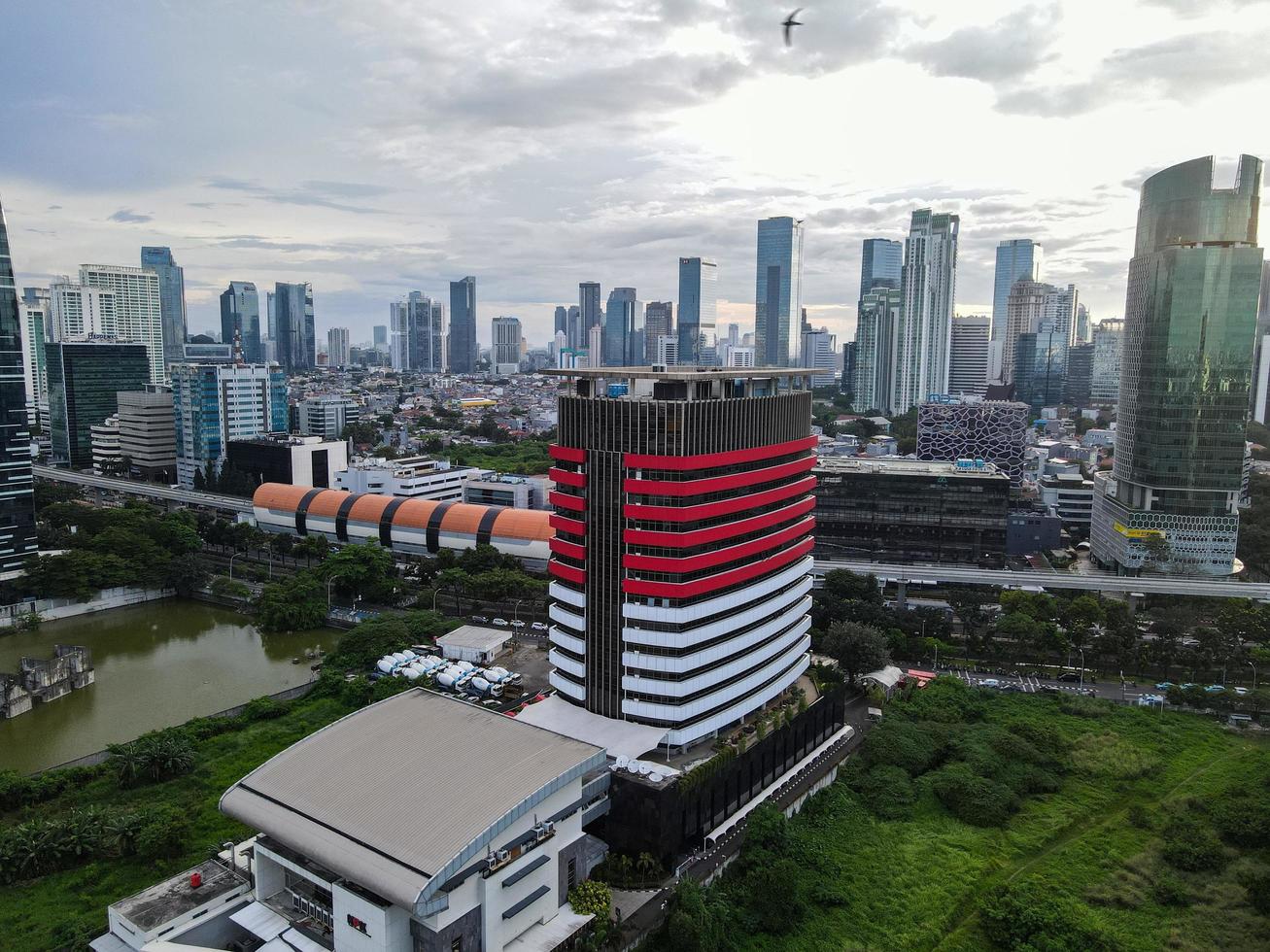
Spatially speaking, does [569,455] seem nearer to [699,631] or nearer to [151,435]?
[699,631]

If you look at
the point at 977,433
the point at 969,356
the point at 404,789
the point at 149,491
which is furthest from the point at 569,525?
the point at 969,356

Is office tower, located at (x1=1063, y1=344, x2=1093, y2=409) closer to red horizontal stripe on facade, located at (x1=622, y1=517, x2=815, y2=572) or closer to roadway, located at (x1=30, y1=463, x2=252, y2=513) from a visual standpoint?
roadway, located at (x1=30, y1=463, x2=252, y2=513)

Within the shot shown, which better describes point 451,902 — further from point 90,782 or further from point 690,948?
point 90,782

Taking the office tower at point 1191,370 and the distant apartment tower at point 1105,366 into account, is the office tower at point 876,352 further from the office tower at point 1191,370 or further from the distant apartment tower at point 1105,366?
the office tower at point 1191,370

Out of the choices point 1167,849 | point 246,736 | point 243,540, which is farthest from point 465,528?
point 1167,849

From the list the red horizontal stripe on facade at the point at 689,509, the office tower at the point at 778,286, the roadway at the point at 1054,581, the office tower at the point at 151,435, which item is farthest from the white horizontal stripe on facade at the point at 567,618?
the office tower at the point at 778,286

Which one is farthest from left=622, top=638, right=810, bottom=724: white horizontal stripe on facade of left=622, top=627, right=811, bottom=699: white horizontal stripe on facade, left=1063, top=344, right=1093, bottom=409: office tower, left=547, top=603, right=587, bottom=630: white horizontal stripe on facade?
left=1063, top=344, right=1093, bottom=409: office tower
